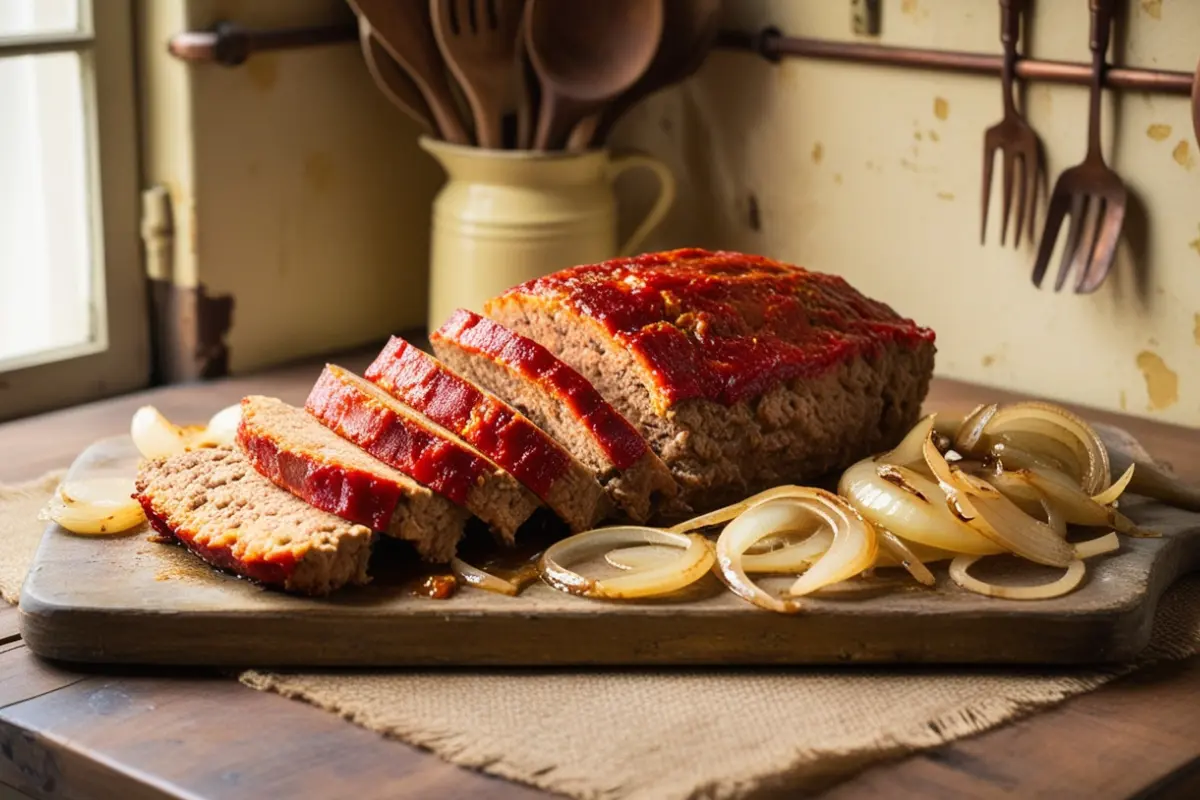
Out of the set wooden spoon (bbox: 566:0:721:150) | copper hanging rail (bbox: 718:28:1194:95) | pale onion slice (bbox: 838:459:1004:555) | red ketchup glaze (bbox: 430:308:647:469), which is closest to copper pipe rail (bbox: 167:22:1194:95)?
copper hanging rail (bbox: 718:28:1194:95)

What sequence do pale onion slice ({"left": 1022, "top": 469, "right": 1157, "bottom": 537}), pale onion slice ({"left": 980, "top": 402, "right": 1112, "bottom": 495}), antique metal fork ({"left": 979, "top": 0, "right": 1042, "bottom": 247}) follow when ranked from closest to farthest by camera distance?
pale onion slice ({"left": 1022, "top": 469, "right": 1157, "bottom": 537}) < pale onion slice ({"left": 980, "top": 402, "right": 1112, "bottom": 495}) < antique metal fork ({"left": 979, "top": 0, "right": 1042, "bottom": 247})

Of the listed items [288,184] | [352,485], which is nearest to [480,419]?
[352,485]

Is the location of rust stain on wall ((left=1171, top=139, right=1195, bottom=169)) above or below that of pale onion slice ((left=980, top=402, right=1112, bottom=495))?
above

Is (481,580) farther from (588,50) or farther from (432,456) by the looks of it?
(588,50)

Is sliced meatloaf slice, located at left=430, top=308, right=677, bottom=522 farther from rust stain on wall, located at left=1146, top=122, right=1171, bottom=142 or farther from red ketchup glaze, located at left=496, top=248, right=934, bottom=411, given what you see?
rust stain on wall, located at left=1146, top=122, right=1171, bottom=142

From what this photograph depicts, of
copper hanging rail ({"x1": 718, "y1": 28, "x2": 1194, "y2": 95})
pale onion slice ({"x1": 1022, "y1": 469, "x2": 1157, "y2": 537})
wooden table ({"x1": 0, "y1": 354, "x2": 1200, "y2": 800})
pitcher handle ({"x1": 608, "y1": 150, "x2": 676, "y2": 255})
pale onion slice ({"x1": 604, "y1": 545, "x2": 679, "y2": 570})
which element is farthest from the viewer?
pitcher handle ({"x1": 608, "y1": 150, "x2": 676, "y2": 255})

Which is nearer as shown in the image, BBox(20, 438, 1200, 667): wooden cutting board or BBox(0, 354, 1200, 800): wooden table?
BBox(0, 354, 1200, 800): wooden table

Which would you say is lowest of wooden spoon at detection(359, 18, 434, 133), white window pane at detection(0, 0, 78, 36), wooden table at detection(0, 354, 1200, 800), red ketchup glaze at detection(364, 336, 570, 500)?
wooden table at detection(0, 354, 1200, 800)
